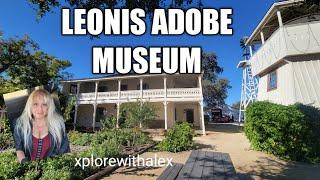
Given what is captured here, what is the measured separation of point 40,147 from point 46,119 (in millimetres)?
619

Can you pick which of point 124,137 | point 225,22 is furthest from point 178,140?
point 225,22

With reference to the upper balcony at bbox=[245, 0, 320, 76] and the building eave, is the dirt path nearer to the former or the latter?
the upper balcony at bbox=[245, 0, 320, 76]

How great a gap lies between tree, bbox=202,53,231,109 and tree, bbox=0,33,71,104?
29949mm

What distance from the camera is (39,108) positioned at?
649cm

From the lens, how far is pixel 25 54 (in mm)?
31266

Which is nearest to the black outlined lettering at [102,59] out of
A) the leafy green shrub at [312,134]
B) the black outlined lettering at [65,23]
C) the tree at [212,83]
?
the black outlined lettering at [65,23]

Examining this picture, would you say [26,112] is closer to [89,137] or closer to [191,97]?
[89,137]

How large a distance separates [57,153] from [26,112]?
116cm

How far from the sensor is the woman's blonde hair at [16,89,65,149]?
20.8 ft

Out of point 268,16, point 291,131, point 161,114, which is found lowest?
point 291,131

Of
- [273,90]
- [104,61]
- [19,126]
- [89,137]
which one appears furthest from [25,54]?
[19,126]

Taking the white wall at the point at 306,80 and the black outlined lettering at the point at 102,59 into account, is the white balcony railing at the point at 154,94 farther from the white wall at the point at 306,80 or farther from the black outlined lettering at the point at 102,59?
the black outlined lettering at the point at 102,59

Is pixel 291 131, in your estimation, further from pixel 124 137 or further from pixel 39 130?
pixel 39 130

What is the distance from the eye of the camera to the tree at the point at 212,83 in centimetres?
5594
